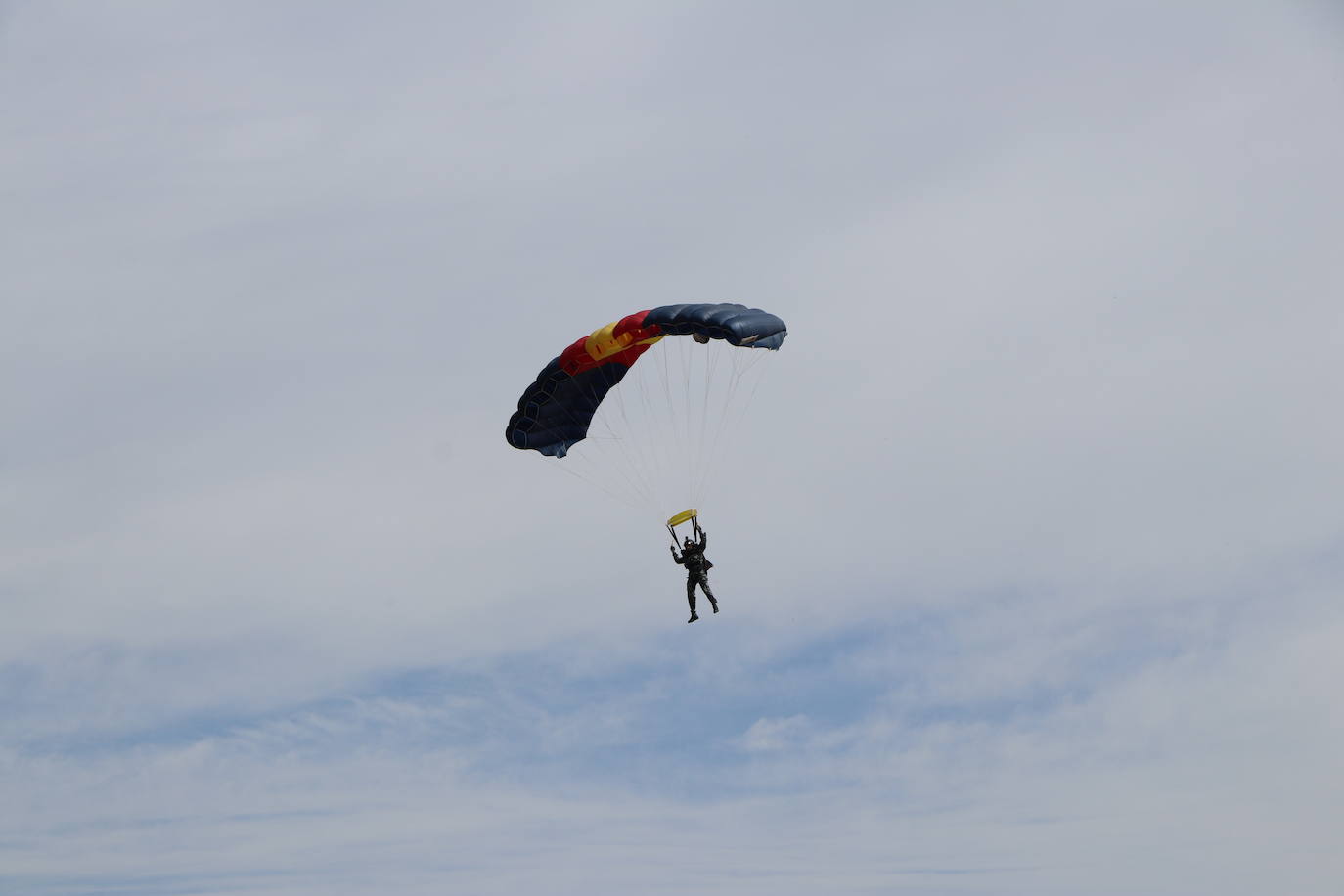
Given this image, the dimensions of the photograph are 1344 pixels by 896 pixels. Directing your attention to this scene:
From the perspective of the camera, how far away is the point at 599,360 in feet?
147

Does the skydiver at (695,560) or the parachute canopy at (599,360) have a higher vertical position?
the parachute canopy at (599,360)

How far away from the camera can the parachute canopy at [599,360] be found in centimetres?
4216

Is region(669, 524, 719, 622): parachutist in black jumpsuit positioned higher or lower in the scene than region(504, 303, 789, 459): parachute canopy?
lower

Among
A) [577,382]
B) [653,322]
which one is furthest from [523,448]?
[653,322]

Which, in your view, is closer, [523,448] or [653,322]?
[653,322]

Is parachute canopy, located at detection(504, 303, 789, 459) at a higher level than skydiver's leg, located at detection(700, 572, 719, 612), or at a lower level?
higher

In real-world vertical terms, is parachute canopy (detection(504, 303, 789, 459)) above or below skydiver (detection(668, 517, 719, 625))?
above

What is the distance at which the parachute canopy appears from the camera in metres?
42.2

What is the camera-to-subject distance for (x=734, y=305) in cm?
4334

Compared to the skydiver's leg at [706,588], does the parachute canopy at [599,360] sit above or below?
above

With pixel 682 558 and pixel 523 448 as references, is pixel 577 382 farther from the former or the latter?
pixel 682 558

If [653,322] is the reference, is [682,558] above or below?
below

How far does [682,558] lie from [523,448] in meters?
5.50

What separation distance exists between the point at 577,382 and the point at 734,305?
4.76 metres
